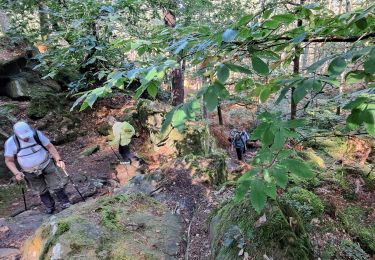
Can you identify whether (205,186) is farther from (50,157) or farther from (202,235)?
(50,157)

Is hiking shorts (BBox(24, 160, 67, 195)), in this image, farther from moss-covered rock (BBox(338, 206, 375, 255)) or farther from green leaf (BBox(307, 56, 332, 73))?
green leaf (BBox(307, 56, 332, 73))

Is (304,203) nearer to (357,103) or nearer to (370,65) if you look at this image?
(357,103)

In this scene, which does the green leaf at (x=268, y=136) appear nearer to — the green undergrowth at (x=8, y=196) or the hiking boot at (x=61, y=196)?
the hiking boot at (x=61, y=196)

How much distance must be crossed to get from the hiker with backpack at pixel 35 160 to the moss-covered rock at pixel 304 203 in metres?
4.10

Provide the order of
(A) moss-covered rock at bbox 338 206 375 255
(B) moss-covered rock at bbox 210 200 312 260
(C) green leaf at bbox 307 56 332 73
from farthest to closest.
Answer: (A) moss-covered rock at bbox 338 206 375 255, (B) moss-covered rock at bbox 210 200 312 260, (C) green leaf at bbox 307 56 332 73

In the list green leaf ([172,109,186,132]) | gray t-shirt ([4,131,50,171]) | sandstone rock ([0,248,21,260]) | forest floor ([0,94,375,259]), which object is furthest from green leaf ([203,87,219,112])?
gray t-shirt ([4,131,50,171])

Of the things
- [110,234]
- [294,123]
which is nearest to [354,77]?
[294,123]

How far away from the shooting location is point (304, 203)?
193 inches

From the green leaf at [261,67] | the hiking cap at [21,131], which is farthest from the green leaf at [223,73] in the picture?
the hiking cap at [21,131]

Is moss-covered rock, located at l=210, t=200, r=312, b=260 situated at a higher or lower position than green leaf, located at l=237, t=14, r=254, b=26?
lower

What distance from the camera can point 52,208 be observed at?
6.46 metres

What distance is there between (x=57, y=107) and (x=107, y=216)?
8897mm

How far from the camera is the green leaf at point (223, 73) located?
130 centimetres

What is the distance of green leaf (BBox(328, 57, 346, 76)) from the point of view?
1322 millimetres
